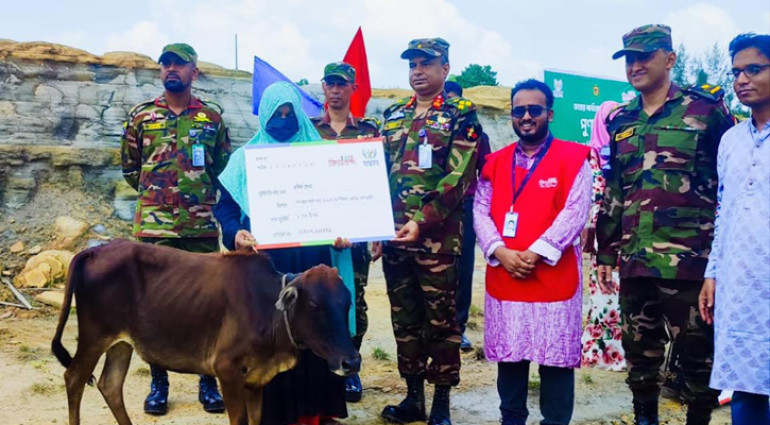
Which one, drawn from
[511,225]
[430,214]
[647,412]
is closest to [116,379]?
[430,214]

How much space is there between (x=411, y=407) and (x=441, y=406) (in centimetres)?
28

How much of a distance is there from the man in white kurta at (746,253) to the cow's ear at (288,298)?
216cm

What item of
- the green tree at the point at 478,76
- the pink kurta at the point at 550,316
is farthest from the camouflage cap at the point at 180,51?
the green tree at the point at 478,76

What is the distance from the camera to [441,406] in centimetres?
477

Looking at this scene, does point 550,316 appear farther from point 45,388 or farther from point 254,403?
point 45,388

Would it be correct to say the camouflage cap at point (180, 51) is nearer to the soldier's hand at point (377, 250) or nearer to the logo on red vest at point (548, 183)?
the soldier's hand at point (377, 250)

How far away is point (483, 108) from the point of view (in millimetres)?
19281

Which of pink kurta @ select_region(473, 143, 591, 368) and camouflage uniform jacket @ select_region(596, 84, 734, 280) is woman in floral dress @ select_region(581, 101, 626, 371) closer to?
camouflage uniform jacket @ select_region(596, 84, 734, 280)

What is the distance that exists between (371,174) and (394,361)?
317cm

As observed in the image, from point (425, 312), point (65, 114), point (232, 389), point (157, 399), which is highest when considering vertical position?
point (65, 114)

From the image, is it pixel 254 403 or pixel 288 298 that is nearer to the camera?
pixel 288 298

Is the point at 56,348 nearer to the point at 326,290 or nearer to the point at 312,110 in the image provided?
the point at 326,290

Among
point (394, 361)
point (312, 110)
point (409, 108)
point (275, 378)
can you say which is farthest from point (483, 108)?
point (275, 378)

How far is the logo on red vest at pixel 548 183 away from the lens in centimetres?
407
